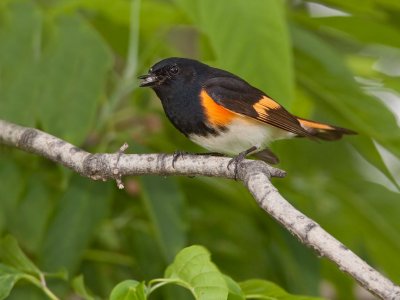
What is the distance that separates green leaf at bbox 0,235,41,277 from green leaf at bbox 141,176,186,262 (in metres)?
0.87

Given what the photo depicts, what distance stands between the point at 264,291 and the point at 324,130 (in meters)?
1.35

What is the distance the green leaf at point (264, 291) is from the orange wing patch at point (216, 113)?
105cm

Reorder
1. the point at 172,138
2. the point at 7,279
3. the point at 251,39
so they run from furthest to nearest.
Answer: the point at 172,138 → the point at 251,39 → the point at 7,279

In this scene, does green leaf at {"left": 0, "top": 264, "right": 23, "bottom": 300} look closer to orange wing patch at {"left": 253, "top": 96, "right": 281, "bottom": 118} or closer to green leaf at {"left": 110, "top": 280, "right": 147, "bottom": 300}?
green leaf at {"left": 110, "top": 280, "right": 147, "bottom": 300}

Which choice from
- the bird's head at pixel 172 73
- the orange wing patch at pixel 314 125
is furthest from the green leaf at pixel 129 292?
the orange wing patch at pixel 314 125

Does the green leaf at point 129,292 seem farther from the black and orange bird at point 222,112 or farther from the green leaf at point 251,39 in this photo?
the black and orange bird at point 222,112

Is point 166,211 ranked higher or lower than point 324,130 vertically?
lower

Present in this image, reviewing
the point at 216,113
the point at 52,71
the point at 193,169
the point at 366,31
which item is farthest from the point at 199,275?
the point at 366,31

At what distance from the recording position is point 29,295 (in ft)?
12.3

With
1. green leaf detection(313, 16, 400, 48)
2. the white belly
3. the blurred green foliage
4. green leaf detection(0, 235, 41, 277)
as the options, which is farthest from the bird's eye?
green leaf detection(0, 235, 41, 277)

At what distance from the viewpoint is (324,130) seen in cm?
383

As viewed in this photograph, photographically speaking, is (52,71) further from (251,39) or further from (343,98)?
(343,98)

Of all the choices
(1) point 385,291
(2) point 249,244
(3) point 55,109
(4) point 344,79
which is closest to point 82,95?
(3) point 55,109

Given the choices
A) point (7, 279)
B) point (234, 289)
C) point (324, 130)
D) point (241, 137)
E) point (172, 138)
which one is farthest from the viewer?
point (172, 138)
